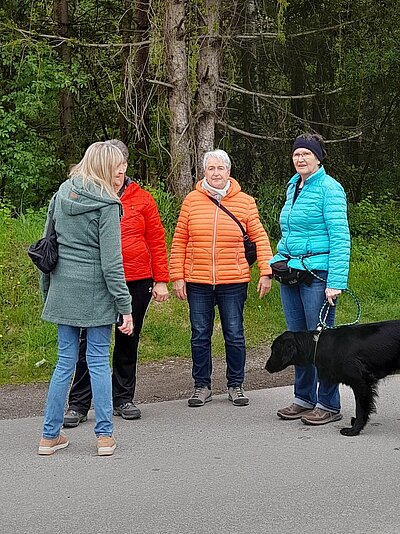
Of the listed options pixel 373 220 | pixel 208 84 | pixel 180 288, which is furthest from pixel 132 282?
pixel 373 220

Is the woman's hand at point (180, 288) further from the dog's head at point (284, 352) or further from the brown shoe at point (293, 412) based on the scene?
the brown shoe at point (293, 412)

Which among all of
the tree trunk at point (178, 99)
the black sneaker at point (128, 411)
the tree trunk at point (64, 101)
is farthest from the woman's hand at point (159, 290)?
the tree trunk at point (64, 101)

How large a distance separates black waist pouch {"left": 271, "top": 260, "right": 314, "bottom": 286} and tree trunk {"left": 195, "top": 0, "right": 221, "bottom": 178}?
6.42 meters

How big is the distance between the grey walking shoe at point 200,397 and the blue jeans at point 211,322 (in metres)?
0.05

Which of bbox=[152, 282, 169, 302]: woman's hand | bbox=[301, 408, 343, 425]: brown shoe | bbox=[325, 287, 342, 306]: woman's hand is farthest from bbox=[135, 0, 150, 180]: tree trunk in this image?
bbox=[301, 408, 343, 425]: brown shoe

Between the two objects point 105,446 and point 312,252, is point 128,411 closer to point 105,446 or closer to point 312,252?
point 105,446

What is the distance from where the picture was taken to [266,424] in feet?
20.7

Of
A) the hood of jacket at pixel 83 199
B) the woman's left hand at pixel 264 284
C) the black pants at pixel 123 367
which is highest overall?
the hood of jacket at pixel 83 199

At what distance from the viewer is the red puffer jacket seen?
A: 20.9ft

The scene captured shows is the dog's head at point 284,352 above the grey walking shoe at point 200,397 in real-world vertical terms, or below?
above

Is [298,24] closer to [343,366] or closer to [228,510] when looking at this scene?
[343,366]

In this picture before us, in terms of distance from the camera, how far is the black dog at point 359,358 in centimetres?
603

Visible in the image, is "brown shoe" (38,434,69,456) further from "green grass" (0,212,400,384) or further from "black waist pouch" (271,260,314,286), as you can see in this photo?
"green grass" (0,212,400,384)

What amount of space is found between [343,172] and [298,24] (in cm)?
369
